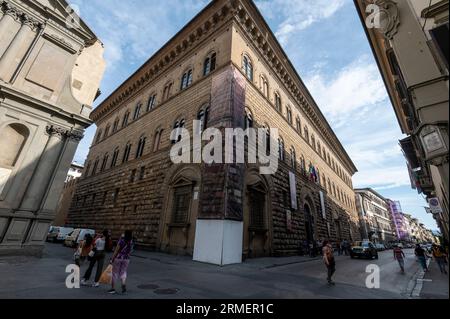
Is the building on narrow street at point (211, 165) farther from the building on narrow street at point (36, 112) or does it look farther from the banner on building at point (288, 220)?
the building on narrow street at point (36, 112)

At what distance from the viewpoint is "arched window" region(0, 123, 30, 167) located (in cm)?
1024

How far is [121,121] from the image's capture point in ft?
81.8

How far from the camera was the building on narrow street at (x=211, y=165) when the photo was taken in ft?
38.6

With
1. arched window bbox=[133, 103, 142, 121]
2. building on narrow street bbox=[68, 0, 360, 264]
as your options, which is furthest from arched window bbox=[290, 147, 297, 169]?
arched window bbox=[133, 103, 142, 121]

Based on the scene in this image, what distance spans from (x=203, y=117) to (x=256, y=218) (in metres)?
7.33

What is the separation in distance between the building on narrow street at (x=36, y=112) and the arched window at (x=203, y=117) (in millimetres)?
6625

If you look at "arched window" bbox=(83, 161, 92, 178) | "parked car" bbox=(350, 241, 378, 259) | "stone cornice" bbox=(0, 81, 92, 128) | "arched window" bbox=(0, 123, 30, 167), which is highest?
"arched window" bbox=(83, 161, 92, 178)

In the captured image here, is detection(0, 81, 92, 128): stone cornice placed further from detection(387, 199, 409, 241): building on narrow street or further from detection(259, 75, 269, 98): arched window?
detection(387, 199, 409, 241): building on narrow street

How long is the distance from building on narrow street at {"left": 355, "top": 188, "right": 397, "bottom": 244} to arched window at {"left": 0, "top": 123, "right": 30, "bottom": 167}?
54697mm

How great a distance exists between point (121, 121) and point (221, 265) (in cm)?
2139

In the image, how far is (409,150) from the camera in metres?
14.2

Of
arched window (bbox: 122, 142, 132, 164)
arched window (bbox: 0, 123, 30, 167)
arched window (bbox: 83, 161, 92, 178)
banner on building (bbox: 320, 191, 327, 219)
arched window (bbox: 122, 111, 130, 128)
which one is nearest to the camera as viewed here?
arched window (bbox: 0, 123, 30, 167)
